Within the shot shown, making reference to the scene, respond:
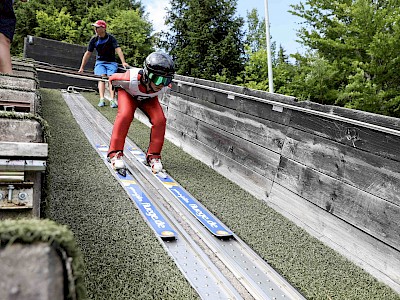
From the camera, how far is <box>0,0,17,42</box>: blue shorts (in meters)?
3.98

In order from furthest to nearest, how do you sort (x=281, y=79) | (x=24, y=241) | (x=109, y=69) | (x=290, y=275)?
(x=281, y=79) < (x=109, y=69) < (x=290, y=275) < (x=24, y=241)

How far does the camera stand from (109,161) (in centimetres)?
456

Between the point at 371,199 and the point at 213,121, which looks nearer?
the point at 371,199

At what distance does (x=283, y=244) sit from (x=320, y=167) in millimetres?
770

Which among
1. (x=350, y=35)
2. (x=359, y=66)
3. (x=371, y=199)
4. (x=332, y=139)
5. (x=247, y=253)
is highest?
(x=350, y=35)

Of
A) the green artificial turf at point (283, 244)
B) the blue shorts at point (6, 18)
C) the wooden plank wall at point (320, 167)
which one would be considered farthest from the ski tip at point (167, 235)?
the blue shorts at point (6, 18)

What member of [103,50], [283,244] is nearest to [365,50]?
[103,50]

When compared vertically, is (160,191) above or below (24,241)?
below

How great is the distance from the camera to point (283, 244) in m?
3.12

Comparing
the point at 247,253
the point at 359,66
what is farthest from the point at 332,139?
the point at 359,66

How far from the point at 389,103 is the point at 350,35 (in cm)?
295

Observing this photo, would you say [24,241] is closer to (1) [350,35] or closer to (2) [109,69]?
(2) [109,69]

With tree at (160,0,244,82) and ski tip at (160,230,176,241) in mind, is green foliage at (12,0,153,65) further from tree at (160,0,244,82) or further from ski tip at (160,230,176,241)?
ski tip at (160,230,176,241)

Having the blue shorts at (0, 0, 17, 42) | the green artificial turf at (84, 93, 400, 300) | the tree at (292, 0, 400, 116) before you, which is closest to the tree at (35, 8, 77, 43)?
the tree at (292, 0, 400, 116)
